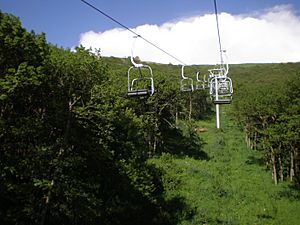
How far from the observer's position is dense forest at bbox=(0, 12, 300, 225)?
21.4 metres

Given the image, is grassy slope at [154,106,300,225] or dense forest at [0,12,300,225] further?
grassy slope at [154,106,300,225]

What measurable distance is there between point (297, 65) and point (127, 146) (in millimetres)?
178925

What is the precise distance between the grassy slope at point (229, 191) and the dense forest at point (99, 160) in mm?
106

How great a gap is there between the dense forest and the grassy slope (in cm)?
11

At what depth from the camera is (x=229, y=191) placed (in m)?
37.0

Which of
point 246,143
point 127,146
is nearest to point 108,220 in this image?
point 127,146

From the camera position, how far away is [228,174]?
143ft

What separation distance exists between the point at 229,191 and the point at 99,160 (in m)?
15.7

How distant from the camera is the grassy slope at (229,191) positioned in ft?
102

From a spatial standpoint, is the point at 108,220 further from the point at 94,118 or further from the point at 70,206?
the point at 94,118

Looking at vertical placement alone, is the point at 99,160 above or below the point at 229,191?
above

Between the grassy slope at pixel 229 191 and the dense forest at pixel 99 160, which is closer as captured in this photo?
the dense forest at pixel 99 160

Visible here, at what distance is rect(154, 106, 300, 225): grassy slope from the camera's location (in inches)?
1219

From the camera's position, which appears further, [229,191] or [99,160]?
[229,191]
